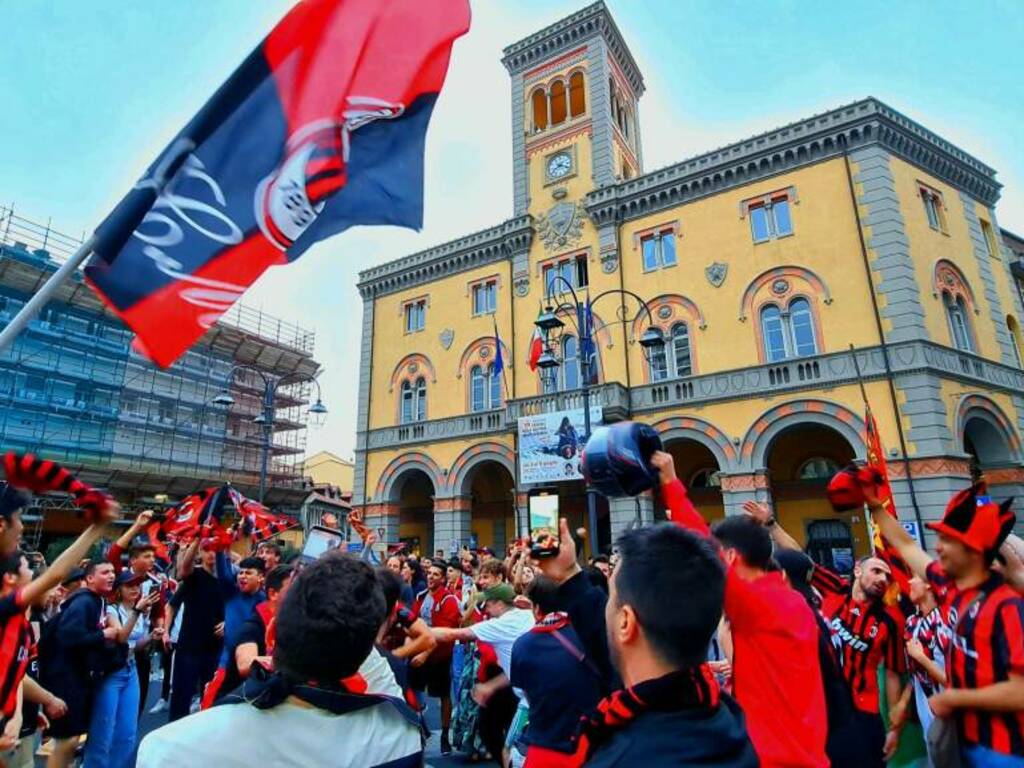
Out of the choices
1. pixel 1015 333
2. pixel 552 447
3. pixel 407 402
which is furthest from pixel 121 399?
pixel 1015 333

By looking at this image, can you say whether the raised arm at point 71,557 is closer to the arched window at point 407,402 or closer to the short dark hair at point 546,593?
the short dark hair at point 546,593

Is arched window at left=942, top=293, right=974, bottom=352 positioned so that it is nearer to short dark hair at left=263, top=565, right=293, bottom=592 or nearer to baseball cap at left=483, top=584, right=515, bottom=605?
baseball cap at left=483, top=584, right=515, bottom=605

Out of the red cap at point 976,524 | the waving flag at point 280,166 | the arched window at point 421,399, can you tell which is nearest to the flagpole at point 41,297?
the waving flag at point 280,166

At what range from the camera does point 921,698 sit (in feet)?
14.4

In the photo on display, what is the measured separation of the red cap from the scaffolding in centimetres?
3109

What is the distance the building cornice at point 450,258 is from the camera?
25062mm

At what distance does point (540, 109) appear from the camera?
87.9ft

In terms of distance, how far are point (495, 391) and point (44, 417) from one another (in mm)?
19716

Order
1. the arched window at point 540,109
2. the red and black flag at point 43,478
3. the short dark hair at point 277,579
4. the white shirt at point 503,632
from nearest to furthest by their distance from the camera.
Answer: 1. the red and black flag at point 43,478
2. the white shirt at point 503,632
3. the short dark hair at point 277,579
4. the arched window at point 540,109

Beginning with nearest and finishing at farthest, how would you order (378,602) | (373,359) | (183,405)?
(378,602), (373,359), (183,405)

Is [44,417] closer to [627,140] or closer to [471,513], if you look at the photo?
[471,513]

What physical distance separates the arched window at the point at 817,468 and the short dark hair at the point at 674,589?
66.6 ft

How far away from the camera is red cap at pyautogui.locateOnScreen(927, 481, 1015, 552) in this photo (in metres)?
3.18

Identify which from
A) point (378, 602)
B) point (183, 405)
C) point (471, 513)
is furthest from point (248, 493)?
point (378, 602)
